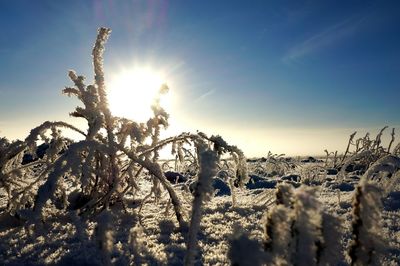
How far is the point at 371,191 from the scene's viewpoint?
4.66 ft

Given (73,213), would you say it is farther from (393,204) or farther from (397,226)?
(393,204)

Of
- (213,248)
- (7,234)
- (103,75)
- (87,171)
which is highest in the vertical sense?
(103,75)

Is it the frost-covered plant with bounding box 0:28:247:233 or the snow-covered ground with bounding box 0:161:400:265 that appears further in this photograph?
the frost-covered plant with bounding box 0:28:247:233

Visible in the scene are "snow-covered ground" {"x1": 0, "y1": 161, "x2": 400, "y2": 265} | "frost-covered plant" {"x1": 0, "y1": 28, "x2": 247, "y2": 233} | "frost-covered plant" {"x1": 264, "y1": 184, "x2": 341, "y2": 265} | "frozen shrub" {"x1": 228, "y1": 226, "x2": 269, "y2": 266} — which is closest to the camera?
"frozen shrub" {"x1": 228, "y1": 226, "x2": 269, "y2": 266}

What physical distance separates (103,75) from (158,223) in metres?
1.66

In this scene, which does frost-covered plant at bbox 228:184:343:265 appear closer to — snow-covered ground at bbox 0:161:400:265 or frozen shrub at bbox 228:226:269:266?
frozen shrub at bbox 228:226:269:266

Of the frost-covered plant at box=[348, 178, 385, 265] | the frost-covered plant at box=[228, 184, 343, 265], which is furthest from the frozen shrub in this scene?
the frost-covered plant at box=[348, 178, 385, 265]

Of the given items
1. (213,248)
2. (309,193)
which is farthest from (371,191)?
(213,248)

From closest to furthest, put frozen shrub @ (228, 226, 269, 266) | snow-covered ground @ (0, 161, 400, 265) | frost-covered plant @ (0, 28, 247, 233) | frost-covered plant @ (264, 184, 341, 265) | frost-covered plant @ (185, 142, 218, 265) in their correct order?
frozen shrub @ (228, 226, 269, 266), frost-covered plant @ (264, 184, 341, 265), frost-covered plant @ (185, 142, 218, 265), snow-covered ground @ (0, 161, 400, 265), frost-covered plant @ (0, 28, 247, 233)

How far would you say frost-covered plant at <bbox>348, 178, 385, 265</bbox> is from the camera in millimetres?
1426

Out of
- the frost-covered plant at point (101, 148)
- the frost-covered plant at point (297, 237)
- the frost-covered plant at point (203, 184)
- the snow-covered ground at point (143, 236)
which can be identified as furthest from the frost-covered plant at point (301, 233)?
the frost-covered plant at point (101, 148)

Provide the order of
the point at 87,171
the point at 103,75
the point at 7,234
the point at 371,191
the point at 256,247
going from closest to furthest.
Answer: the point at 256,247 < the point at 371,191 < the point at 87,171 < the point at 7,234 < the point at 103,75

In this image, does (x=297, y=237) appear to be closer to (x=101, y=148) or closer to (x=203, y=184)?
(x=203, y=184)

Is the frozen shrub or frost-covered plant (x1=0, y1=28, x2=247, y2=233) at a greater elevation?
frost-covered plant (x1=0, y1=28, x2=247, y2=233)
